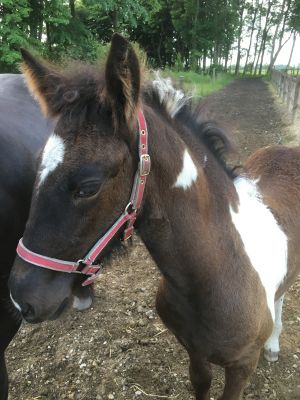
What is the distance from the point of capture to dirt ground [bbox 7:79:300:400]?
8.54 feet

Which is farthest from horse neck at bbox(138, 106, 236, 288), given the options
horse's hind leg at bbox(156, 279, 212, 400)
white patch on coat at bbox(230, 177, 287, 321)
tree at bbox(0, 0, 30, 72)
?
tree at bbox(0, 0, 30, 72)

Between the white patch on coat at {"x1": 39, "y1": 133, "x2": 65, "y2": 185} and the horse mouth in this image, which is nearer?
the white patch on coat at {"x1": 39, "y1": 133, "x2": 65, "y2": 185}

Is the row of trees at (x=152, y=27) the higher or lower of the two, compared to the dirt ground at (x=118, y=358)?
higher

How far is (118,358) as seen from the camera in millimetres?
2830

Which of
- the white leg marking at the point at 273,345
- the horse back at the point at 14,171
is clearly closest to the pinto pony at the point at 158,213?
the horse back at the point at 14,171

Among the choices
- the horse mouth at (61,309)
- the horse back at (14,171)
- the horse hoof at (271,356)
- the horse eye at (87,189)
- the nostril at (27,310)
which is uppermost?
the horse eye at (87,189)

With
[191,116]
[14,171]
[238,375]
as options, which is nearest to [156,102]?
[191,116]

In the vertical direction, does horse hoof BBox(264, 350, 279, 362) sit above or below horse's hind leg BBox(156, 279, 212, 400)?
below

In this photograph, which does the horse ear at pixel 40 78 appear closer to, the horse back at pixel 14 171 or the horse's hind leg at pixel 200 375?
the horse back at pixel 14 171

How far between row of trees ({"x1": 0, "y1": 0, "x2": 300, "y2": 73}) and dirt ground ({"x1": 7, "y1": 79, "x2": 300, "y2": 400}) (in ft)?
7.21

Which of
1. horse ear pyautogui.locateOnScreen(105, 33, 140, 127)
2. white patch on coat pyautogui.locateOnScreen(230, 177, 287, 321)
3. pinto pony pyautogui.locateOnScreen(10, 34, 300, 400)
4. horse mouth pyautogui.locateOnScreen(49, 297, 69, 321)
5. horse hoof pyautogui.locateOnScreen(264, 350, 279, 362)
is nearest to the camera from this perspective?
horse ear pyautogui.locateOnScreen(105, 33, 140, 127)

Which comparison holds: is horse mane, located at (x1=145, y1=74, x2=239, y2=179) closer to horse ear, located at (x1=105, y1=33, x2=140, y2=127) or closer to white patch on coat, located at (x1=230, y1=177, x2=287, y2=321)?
white patch on coat, located at (x1=230, y1=177, x2=287, y2=321)

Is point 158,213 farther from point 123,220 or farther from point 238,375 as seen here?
point 238,375

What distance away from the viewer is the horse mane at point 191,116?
5.12 feet
